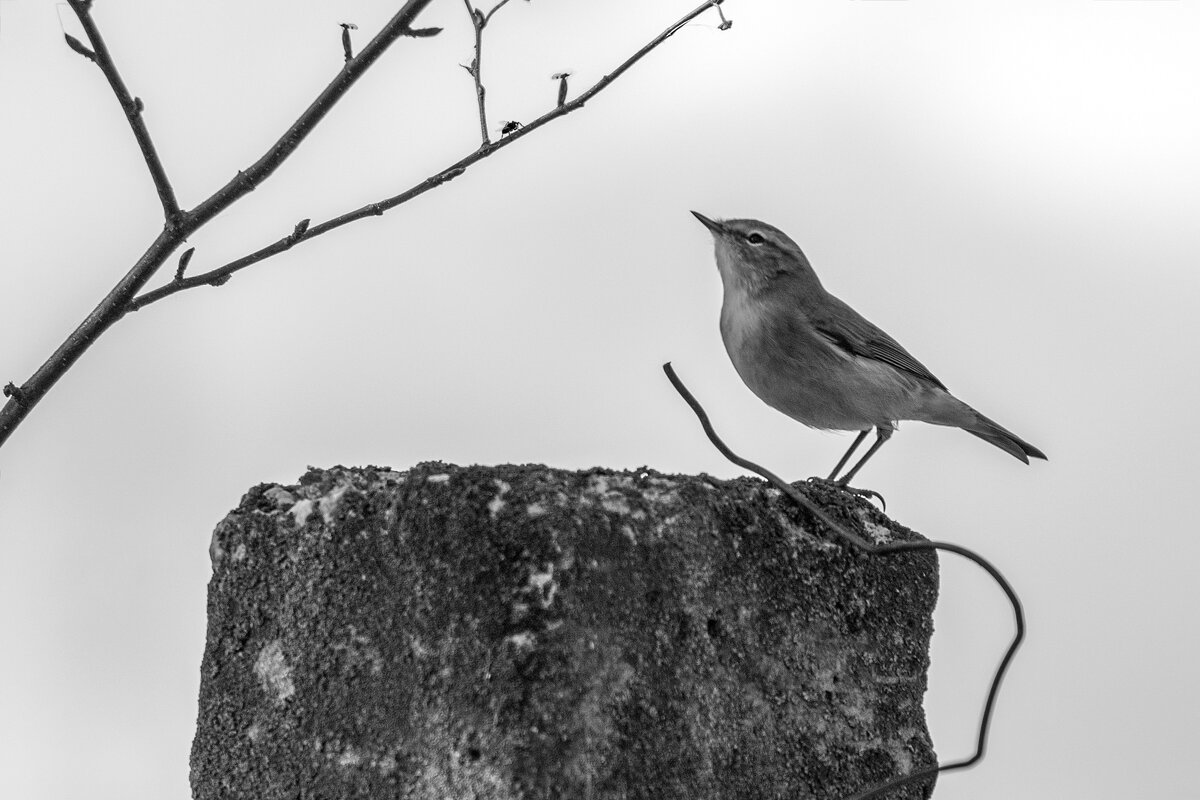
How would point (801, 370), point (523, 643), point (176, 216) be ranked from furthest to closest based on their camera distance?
1. point (801, 370)
2. point (176, 216)
3. point (523, 643)

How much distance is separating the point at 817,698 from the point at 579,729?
1.72ft

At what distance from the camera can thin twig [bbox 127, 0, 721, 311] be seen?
2.08 meters

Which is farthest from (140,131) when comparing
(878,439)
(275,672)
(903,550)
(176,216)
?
(878,439)

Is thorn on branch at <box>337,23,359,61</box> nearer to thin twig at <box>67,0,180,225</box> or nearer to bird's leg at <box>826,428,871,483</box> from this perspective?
thin twig at <box>67,0,180,225</box>

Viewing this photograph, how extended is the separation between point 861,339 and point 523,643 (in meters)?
3.12

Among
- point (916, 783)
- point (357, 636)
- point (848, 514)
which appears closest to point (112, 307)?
point (357, 636)

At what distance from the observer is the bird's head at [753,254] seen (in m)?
4.79

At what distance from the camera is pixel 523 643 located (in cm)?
186

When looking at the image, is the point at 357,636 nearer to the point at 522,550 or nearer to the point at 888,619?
the point at 522,550

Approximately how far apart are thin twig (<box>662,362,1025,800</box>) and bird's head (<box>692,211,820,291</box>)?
261 cm

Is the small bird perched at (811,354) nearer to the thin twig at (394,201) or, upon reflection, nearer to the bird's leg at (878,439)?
the bird's leg at (878,439)

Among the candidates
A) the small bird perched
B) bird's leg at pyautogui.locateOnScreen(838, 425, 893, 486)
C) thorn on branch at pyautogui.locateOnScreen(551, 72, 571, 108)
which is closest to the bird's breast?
the small bird perched

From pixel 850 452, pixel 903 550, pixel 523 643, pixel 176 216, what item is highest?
pixel 850 452

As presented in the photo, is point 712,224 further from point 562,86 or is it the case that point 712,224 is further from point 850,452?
point 562,86
